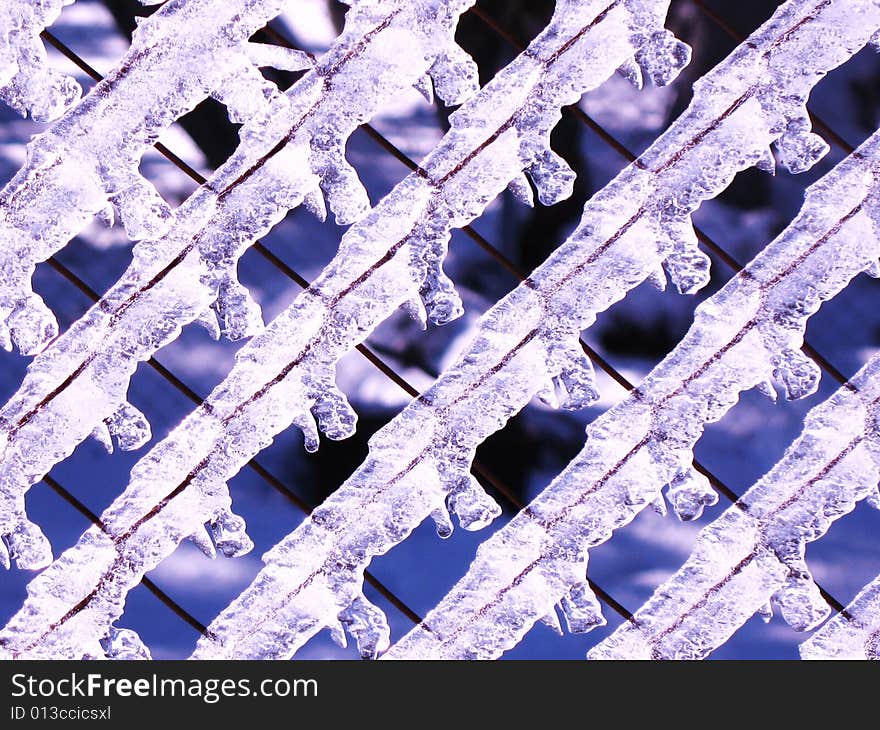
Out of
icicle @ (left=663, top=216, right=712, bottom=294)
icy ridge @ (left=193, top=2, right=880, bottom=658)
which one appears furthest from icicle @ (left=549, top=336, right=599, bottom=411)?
icicle @ (left=663, top=216, right=712, bottom=294)

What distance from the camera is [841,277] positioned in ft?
3.20

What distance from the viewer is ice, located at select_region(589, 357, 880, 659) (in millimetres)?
1004

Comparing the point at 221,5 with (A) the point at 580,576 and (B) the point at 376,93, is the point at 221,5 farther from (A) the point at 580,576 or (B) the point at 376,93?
(A) the point at 580,576

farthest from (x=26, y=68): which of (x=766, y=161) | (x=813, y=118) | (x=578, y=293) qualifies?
(x=813, y=118)

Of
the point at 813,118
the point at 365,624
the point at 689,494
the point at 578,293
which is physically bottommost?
the point at 365,624

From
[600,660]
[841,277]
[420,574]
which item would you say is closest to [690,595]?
[600,660]

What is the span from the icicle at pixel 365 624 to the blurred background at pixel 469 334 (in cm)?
27

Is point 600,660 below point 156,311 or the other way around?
below

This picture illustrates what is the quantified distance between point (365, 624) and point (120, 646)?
0.23m

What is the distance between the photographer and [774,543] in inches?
40.0

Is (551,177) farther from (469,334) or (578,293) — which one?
(469,334)

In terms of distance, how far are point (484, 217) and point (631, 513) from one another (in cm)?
51

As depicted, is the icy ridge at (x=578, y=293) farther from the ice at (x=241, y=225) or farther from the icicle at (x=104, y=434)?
the icicle at (x=104, y=434)

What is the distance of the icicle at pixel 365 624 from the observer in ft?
3.30
